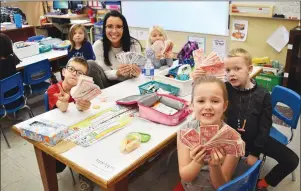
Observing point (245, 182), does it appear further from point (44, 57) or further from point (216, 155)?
point (44, 57)

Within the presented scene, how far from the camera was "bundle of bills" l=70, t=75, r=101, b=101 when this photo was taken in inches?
68.9

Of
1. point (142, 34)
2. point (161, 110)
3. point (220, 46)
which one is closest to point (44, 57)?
point (142, 34)

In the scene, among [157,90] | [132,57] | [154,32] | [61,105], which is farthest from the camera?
[154,32]

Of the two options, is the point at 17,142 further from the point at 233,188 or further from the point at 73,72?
the point at 233,188

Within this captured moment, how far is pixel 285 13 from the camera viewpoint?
11.9 ft

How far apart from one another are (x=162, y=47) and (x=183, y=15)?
2.17 m

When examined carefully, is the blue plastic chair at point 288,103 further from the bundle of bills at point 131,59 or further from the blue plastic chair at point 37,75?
the blue plastic chair at point 37,75

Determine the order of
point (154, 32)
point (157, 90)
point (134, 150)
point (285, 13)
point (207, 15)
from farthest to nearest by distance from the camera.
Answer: point (207, 15), point (285, 13), point (154, 32), point (157, 90), point (134, 150)

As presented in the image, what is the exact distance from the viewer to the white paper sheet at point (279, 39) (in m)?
3.71

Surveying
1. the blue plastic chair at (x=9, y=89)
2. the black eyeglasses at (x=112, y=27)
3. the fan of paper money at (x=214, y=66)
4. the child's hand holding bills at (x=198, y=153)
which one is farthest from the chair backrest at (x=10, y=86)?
the child's hand holding bills at (x=198, y=153)

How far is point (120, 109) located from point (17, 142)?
1705 mm

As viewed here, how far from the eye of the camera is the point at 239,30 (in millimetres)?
4094

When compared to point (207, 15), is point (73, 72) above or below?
below

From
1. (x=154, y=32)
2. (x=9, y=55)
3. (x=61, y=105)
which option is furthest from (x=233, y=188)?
(x=9, y=55)
